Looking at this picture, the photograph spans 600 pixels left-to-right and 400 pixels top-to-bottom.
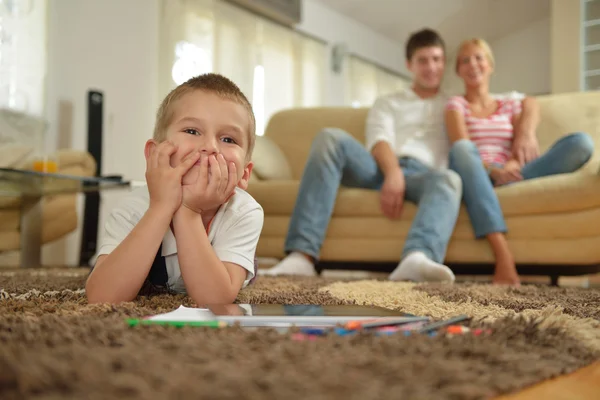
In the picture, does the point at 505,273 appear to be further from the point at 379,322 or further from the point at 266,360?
the point at 266,360

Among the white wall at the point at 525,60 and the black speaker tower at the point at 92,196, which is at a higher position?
the white wall at the point at 525,60

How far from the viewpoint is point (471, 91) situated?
2162 mm

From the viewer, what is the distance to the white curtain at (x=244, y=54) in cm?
360

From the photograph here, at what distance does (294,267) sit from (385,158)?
529mm

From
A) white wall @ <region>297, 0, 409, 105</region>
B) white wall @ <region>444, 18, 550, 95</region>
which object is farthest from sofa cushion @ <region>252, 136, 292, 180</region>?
white wall @ <region>444, 18, 550, 95</region>

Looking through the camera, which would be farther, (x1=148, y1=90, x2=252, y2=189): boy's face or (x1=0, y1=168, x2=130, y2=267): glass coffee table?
(x1=0, y1=168, x2=130, y2=267): glass coffee table

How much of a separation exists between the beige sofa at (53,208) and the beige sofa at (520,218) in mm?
846

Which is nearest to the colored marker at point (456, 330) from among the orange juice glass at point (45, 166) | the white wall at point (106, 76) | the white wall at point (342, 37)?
the orange juice glass at point (45, 166)

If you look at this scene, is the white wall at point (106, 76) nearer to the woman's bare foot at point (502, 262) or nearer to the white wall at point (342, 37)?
the white wall at point (342, 37)

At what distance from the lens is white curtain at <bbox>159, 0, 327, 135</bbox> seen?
360 centimetres

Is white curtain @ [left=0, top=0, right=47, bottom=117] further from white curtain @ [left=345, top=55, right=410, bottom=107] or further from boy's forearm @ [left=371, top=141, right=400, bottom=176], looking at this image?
white curtain @ [left=345, top=55, right=410, bottom=107]

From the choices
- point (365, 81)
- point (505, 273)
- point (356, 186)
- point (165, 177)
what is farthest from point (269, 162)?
point (365, 81)

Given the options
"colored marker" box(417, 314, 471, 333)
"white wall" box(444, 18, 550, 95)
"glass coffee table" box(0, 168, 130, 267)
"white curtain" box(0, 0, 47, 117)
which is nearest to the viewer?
"colored marker" box(417, 314, 471, 333)

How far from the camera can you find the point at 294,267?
1691 mm
